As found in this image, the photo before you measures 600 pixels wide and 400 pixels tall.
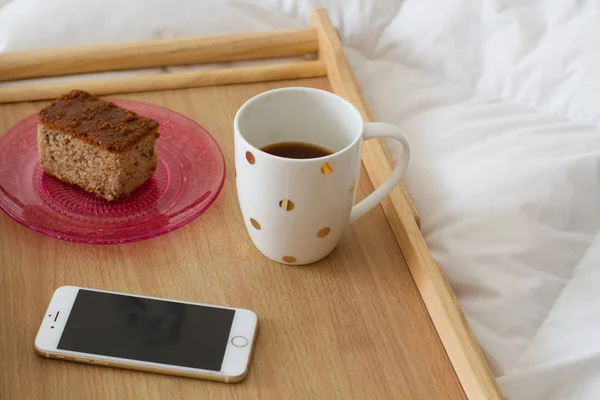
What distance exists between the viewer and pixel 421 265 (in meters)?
0.71

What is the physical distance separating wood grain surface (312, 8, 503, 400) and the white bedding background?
0.06m

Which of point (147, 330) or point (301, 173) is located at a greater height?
point (301, 173)

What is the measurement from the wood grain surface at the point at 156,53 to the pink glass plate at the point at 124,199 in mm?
135

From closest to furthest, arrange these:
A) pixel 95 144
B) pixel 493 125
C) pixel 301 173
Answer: pixel 301 173, pixel 95 144, pixel 493 125

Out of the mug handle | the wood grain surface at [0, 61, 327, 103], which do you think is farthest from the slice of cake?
the mug handle

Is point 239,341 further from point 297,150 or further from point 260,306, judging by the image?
point 297,150

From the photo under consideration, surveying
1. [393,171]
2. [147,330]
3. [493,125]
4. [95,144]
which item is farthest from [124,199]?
[493,125]

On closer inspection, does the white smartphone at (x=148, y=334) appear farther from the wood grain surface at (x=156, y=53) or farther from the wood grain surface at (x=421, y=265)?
the wood grain surface at (x=156, y=53)

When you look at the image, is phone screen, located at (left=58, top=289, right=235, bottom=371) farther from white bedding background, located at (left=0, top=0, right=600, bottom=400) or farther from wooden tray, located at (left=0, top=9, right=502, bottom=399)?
white bedding background, located at (left=0, top=0, right=600, bottom=400)

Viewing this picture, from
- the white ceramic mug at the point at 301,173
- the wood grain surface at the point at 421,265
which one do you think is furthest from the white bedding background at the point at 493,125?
the white ceramic mug at the point at 301,173

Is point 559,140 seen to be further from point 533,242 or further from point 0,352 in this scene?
point 0,352

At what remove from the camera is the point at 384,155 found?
83cm

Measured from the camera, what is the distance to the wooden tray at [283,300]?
61cm

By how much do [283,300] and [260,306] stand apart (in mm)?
24
